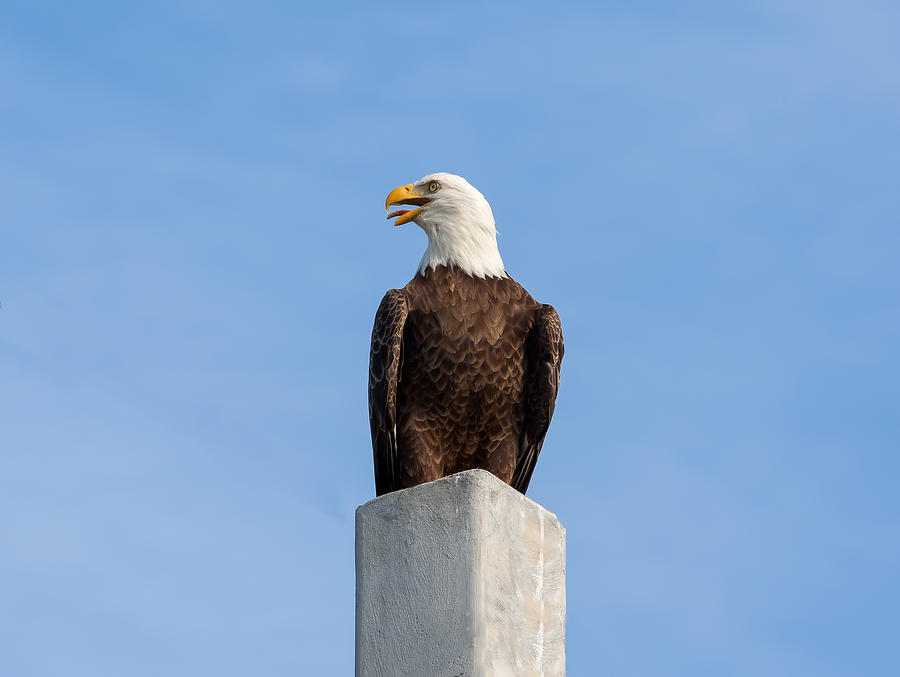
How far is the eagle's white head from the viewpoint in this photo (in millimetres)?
8633

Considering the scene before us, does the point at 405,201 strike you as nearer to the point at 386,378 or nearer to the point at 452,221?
the point at 452,221

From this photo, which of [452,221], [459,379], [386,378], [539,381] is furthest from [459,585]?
[452,221]

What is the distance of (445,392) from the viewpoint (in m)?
8.22

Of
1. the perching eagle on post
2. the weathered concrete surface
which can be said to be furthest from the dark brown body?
the weathered concrete surface

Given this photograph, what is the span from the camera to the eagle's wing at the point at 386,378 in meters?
8.27

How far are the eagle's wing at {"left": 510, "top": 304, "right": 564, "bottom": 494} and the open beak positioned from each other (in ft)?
3.41

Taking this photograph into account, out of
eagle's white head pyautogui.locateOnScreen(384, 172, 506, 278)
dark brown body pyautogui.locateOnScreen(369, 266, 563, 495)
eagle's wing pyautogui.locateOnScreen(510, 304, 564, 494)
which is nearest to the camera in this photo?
dark brown body pyautogui.locateOnScreen(369, 266, 563, 495)

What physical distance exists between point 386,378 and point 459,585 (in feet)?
8.25

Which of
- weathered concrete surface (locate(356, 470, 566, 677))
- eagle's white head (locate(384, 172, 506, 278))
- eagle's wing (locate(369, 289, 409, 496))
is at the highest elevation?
eagle's white head (locate(384, 172, 506, 278))

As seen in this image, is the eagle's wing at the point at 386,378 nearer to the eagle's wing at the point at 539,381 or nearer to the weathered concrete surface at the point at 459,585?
the eagle's wing at the point at 539,381

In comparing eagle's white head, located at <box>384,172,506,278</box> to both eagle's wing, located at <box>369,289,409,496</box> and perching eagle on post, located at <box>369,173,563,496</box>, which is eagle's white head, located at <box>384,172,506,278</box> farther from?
eagle's wing, located at <box>369,289,409,496</box>

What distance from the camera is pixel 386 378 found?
27.1 ft

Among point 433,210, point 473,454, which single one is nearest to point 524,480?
point 473,454

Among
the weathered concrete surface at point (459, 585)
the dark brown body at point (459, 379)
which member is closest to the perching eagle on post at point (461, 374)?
the dark brown body at point (459, 379)
